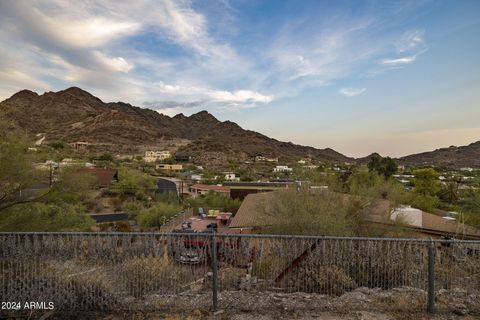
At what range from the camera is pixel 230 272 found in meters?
5.54

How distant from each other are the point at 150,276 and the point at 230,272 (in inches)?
53.1

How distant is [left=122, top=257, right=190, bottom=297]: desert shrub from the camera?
513 cm

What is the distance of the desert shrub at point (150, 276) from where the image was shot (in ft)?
16.8

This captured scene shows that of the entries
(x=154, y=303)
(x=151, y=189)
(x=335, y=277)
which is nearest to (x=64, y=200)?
(x=154, y=303)

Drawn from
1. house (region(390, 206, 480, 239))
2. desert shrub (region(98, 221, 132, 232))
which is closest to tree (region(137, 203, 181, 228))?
desert shrub (region(98, 221, 132, 232))

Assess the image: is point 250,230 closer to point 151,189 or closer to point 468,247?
point 468,247

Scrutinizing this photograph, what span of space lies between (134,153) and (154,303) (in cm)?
12090

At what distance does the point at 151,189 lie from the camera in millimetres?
44750

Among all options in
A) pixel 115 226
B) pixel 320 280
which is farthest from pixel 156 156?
pixel 320 280

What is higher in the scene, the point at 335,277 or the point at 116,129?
the point at 116,129

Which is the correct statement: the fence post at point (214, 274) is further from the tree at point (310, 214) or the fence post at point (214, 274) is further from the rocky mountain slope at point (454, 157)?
the rocky mountain slope at point (454, 157)

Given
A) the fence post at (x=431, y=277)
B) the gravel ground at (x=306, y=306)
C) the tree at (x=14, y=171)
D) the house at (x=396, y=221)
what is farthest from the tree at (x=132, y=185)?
the fence post at (x=431, y=277)

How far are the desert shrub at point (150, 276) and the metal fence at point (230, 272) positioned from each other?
2cm

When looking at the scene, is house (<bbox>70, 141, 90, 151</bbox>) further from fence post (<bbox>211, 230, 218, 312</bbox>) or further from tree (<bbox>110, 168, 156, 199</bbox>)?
fence post (<bbox>211, 230, 218, 312</bbox>)
